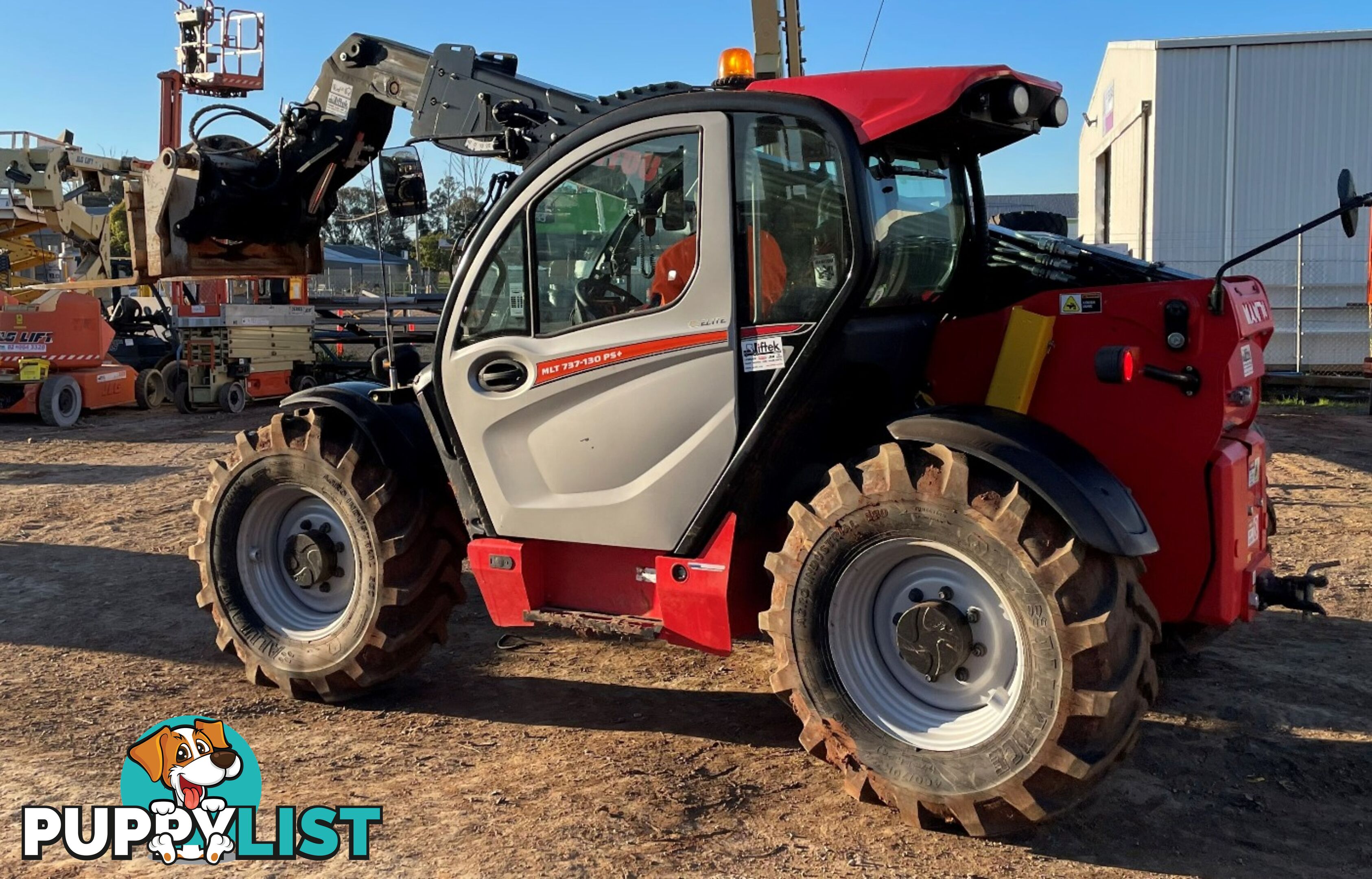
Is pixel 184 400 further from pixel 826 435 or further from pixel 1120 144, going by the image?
pixel 826 435

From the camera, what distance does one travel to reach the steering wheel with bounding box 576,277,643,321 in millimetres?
4402

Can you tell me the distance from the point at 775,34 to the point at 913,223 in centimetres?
579

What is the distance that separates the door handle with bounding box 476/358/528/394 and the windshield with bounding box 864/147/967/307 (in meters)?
1.42

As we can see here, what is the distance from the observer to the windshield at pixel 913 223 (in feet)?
13.6

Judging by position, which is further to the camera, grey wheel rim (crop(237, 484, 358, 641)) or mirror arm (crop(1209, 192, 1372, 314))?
grey wheel rim (crop(237, 484, 358, 641))

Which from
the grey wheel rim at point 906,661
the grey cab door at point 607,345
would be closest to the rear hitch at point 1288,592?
the grey wheel rim at point 906,661

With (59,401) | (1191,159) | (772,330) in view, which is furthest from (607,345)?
(59,401)

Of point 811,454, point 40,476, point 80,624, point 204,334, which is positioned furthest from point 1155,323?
point 204,334

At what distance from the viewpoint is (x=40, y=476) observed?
39.7ft

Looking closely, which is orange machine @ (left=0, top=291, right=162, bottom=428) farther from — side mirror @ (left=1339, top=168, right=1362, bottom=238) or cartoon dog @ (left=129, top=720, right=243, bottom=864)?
side mirror @ (left=1339, top=168, right=1362, bottom=238)

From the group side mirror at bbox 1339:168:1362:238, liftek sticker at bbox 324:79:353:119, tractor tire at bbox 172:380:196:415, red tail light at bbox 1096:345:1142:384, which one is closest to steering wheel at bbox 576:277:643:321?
red tail light at bbox 1096:345:1142:384

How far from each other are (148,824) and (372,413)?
6.15 feet

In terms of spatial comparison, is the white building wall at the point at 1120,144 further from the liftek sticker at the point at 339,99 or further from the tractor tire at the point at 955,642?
the tractor tire at the point at 955,642

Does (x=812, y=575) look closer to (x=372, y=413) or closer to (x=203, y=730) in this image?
(x=372, y=413)
